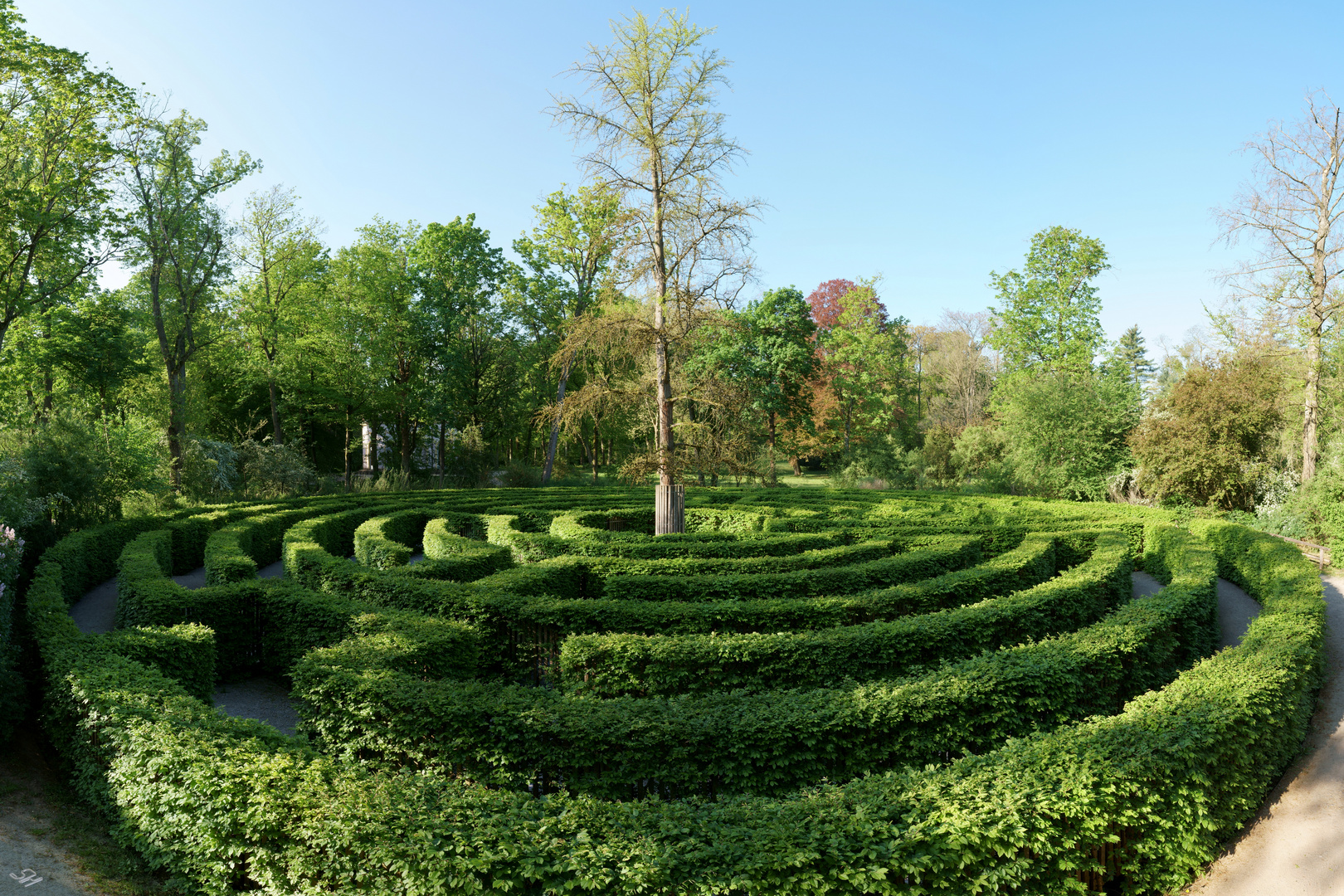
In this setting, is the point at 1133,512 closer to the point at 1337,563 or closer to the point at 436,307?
the point at 1337,563

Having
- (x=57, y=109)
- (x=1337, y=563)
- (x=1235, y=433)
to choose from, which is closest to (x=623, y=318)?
(x=1337, y=563)

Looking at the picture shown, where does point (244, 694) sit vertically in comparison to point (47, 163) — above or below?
below

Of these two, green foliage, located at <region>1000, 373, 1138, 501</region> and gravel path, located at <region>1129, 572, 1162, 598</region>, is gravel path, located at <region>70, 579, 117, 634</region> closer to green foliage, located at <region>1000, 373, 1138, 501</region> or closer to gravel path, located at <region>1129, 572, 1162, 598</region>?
gravel path, located at <region>1129, 572, 1162, 598</region>

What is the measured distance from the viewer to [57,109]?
76.7 ft

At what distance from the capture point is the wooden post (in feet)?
58.0

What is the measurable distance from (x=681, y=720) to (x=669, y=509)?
10.9 meters

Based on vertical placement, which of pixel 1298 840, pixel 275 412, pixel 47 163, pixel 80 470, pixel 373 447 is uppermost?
pixel 47 163

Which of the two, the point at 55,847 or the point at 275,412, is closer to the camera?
the point at 55,847

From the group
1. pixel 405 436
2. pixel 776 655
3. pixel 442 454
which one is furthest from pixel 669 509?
pixel 405 436

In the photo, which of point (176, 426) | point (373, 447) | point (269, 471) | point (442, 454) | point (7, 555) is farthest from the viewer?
point (373, 447)

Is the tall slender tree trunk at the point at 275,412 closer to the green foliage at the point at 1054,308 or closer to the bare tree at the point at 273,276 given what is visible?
the bare tree at the point at 273,276

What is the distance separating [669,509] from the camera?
1769 cm

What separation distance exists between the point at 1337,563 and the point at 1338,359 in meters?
12.0

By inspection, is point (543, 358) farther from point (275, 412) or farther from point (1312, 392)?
point (1312, 392)
